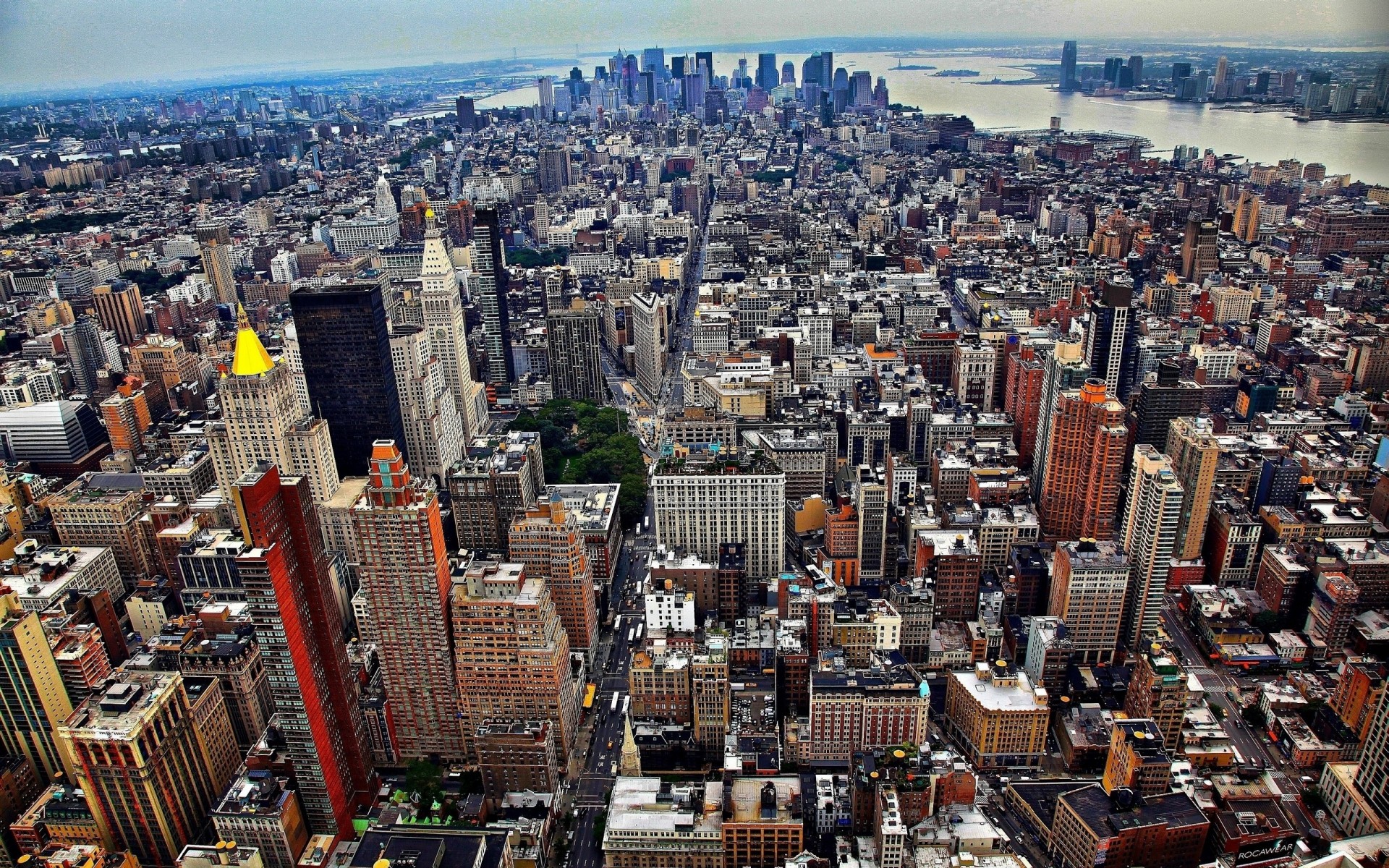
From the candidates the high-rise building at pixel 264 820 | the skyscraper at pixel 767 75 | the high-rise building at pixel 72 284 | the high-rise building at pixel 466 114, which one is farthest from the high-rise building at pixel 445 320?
the skyscraper at pixel 767 75

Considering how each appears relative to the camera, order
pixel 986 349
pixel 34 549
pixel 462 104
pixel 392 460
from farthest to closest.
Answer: pixel 462 104, pixel 986 349, pixel 34 549, pixel 392 460

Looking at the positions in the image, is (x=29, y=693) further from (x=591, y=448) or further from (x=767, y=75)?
(x=767, y=75)

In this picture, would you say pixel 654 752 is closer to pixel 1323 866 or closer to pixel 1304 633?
pixel 1323 866

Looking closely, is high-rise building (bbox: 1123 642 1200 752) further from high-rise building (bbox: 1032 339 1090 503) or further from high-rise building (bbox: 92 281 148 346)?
high-rise building (bbox: 92 281 148 346)

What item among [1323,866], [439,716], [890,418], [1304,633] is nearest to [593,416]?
[890,418]

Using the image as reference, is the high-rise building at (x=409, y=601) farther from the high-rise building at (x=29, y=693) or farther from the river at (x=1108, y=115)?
the river at (x=1108, y=115)

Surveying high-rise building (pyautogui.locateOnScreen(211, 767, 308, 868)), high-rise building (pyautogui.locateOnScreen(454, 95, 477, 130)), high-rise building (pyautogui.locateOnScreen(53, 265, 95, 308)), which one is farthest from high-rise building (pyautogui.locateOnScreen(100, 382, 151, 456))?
high-rise building (pyautogui.locateOnScreen(454, 95, 477, 130))
